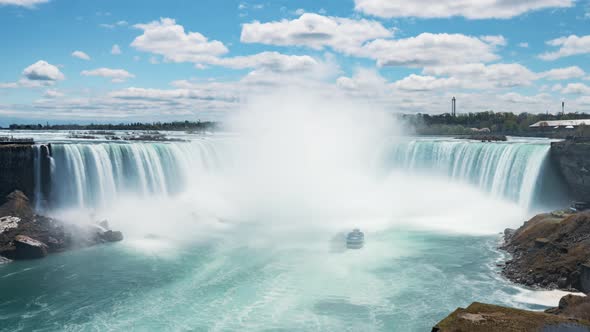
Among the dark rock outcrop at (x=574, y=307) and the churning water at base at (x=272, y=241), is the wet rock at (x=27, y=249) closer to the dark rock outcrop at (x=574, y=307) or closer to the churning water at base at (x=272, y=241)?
the churning water at base at (x=272, y=241)

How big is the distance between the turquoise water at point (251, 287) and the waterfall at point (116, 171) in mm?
6207

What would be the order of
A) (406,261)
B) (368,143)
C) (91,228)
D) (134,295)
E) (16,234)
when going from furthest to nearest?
1. (368,143)
2. (91,228)
3. (16,234)
4. (406,261)
5. (134,295)

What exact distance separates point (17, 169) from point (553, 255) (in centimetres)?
2925

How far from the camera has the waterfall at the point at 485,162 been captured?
112ft

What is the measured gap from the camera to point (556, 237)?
2202 cm

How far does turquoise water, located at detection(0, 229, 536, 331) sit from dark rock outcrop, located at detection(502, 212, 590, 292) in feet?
3.97

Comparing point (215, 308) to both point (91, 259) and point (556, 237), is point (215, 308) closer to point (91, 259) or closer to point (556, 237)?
point (91, 259)

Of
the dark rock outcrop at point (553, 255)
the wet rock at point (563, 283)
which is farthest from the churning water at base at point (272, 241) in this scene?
the wet rock at point (563, 283)

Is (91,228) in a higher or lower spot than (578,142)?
lower

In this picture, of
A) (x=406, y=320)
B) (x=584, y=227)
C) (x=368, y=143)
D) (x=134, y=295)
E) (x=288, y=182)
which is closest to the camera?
(x=406, y=320)

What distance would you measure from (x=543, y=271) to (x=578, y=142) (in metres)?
16.7

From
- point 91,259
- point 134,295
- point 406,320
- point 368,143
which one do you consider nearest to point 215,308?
point 134,295

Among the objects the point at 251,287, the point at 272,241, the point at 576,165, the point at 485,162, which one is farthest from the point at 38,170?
the point at 576,165

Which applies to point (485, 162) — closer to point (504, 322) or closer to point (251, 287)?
point (251, 287)
